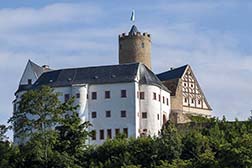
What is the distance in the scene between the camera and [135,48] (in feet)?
372

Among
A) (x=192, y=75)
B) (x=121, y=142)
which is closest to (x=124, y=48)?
(x=192, y=75)

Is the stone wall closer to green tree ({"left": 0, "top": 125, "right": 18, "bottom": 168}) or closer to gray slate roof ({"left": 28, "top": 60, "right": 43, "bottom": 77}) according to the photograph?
gray slate roof ({"left": 28, "top": 60, "right": 43, "bottom": 77})

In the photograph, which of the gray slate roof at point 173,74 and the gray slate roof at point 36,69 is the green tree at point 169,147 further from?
the gray slate roof at point 36,69

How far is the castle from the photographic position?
3964 inches

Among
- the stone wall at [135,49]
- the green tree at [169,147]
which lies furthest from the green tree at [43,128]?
the stone wall at [135,49]

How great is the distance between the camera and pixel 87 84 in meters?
103

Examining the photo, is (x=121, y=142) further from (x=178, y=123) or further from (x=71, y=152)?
(x=178, y=123)

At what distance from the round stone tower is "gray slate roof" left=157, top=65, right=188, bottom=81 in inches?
136

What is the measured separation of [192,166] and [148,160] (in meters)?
8.15

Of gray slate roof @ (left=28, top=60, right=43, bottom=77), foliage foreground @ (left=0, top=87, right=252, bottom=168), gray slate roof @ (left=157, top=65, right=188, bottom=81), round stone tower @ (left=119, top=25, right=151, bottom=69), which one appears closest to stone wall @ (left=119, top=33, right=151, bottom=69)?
round stone tower @ (left=119, top=25, right=151, bottom=69)

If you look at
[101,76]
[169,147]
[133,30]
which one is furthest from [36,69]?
[169,147]

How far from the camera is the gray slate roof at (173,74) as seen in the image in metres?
114

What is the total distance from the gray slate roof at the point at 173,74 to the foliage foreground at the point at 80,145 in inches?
923

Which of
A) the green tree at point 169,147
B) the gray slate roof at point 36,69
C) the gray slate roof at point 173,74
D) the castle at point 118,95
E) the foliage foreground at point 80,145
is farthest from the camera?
the gray slate roof at point 173,74
